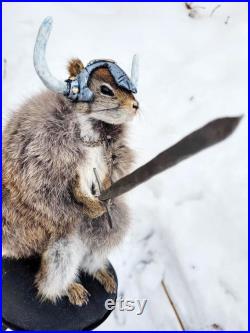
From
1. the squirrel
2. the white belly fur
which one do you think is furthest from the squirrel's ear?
the white belly fur

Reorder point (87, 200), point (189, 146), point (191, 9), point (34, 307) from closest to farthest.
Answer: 1. point (189, 146)
2. point (87, 200)
3. point (34, 307)
4. point (191, 9)

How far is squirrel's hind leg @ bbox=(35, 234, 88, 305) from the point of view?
92 centimetres

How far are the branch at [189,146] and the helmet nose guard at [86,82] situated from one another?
18 centimetres

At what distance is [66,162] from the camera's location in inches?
33.2

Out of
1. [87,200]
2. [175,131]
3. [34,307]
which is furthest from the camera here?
[175,131]

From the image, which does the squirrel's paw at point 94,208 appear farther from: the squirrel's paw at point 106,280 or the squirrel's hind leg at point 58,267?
the squirrel's paw at point 106,280

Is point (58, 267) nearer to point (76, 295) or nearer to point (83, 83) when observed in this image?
point (76, 295)

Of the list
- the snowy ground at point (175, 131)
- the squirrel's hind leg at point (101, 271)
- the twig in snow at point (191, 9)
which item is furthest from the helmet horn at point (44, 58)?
the twig in snow at point (191, 9)

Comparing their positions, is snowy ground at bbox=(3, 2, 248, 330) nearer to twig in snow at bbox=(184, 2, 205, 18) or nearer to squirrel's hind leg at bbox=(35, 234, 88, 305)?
twig in snow at bbox=(184, 2, 205, 18)

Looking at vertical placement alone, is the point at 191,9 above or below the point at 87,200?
above

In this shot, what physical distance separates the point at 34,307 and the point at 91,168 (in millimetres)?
349

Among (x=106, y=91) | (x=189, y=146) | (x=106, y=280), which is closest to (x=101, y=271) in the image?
(x=106, y=280)

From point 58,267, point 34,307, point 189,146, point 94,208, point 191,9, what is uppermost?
point 191,9

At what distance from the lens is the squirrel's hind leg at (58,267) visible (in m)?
0.92
